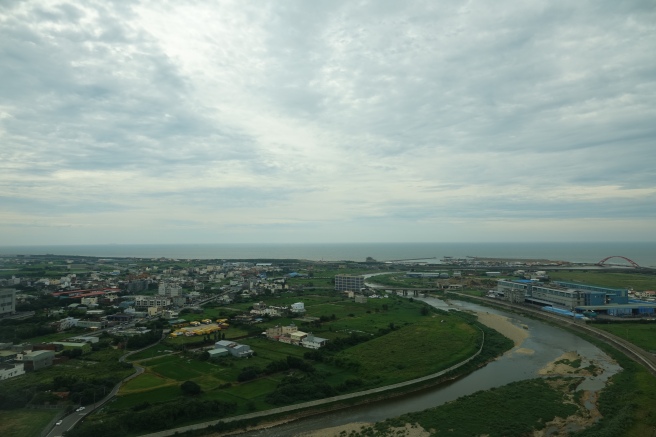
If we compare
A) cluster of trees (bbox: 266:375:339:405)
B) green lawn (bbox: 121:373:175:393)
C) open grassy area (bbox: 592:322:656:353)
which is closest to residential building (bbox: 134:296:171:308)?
green lawn (bbox: 121:373:175:393)

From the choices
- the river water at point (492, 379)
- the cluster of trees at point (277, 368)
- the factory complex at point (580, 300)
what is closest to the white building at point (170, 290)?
the cluster of trees at point (277, 368)

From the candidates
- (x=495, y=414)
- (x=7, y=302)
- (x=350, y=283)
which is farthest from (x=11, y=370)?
(x=350, y=283)

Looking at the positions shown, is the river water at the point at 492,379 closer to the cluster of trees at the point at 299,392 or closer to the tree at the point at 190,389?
the cluster of trees at the point at 299,392

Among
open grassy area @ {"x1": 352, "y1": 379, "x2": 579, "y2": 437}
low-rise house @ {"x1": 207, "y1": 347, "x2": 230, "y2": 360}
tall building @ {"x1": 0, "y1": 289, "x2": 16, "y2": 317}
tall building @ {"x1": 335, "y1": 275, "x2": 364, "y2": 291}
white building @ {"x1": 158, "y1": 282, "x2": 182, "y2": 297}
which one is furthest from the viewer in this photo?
tall building @ {"x1": 335, "y1": 275, "x2": 364, "y2": 291}

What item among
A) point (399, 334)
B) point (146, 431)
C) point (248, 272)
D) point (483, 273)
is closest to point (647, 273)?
point (483, 273)

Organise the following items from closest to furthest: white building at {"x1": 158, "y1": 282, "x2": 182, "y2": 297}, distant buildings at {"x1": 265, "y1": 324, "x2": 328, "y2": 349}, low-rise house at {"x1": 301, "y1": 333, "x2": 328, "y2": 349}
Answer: low-rise house at {"x1": 301, "y1": 333, "x2": 328, "y2": 349}, distant buildings at {"x1": 265, "y1": 324, "x2": 328, "y2": 349}, white building at {"x1": 158, "y1": 282, "x2": 182, "y2": 297}

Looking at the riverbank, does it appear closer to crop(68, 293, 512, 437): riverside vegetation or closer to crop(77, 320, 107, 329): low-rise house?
crop(68, 293, 512, 437): riverside vegetation

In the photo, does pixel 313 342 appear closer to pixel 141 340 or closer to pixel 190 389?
pixel 190 389
